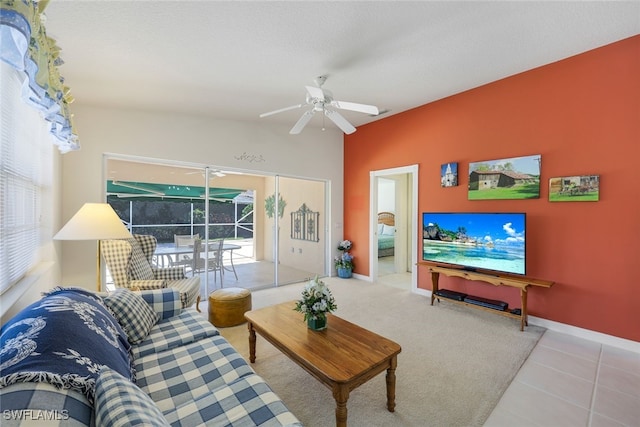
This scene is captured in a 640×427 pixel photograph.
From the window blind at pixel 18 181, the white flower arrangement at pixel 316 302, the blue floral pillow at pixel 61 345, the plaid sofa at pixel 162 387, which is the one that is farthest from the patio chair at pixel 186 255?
the white flower arrangement at pixel 316 302

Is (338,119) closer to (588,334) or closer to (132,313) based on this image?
(132,313)

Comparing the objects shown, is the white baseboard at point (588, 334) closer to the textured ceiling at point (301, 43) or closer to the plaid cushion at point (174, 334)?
the textured ceiling at point (301, 43)

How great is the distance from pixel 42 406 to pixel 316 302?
5.02 ft

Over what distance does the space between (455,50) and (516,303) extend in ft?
10.1

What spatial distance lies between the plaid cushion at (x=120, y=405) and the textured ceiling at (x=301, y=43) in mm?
2391

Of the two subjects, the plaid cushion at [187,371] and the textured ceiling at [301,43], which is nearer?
the plaid cushion at [187,371]

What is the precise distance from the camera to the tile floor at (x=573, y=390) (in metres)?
1.77

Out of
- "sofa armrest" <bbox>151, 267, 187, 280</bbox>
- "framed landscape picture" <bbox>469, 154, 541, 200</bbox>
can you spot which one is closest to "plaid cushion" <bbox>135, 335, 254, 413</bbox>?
"sofa armrest" <bbox>151, 267, 187, 280</bbox>

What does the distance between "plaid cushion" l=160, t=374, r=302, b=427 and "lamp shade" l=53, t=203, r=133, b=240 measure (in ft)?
5.48

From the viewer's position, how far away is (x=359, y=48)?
2609mm

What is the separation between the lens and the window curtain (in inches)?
40.3

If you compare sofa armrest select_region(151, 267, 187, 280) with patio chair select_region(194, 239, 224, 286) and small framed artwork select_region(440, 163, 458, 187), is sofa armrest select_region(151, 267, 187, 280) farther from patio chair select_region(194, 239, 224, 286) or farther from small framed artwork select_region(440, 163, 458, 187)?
small framed artwork select_region(440, 163, 458, 187)

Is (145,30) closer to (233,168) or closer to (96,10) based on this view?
(96,10)

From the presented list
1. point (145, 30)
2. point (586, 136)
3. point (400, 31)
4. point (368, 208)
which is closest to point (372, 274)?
point (368, 208)
